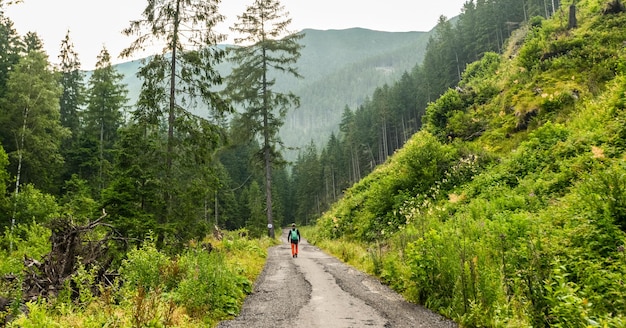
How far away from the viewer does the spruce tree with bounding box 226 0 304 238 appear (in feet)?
87.4

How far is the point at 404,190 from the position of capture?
680 inches

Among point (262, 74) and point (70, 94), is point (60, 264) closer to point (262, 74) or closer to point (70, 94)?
point (262, 74)

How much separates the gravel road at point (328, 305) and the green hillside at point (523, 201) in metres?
0.56

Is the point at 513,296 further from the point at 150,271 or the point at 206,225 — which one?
the point at 206,225

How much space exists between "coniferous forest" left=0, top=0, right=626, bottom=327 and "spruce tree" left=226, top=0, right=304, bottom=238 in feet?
0.41

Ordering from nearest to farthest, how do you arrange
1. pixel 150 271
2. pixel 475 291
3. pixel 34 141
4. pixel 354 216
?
pixel 475 291 → pixel 150 271 → pixel 354 216 → pixel 34 141

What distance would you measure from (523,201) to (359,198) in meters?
14.9

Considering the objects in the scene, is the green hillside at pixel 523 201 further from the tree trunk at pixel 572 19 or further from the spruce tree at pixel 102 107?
the spruce tree at pixel 102 107

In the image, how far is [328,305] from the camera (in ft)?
24.6

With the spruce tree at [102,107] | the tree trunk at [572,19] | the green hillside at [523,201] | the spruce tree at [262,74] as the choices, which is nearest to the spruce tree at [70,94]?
the spruce tree at [102,107]

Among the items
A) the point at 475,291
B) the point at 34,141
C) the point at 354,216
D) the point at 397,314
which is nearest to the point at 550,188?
the point at 475,291

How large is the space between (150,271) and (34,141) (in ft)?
90.3

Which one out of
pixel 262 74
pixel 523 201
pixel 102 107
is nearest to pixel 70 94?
pixel 102 107

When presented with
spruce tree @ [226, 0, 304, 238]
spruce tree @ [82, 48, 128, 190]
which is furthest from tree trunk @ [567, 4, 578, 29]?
Result: spruce tree @ [82, 48, 128, 190]
